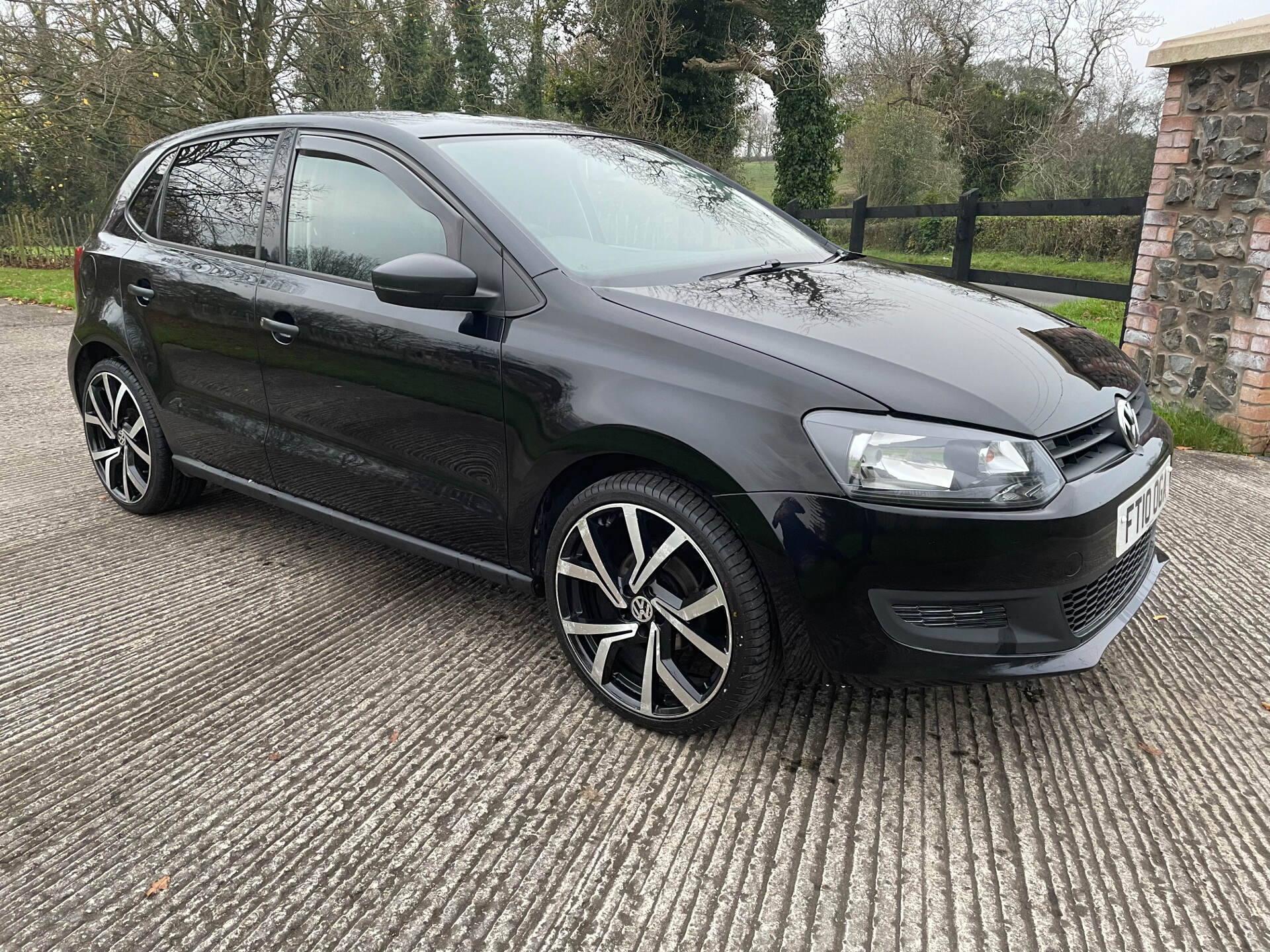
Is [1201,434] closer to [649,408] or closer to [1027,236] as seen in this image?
[649,408]

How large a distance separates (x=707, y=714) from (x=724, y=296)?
116 cm

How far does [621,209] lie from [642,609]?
146cm

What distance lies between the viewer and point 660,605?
8.02 ft

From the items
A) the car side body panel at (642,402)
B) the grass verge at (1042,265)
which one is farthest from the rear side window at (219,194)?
the grass verge at (1042,265)

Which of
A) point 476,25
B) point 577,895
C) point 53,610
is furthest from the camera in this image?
point 476,25

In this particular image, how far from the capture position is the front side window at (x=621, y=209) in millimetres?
2873

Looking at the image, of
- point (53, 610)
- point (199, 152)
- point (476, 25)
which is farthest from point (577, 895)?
point (476, 25)

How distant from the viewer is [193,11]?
1438 centimetres

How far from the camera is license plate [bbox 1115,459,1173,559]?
2.32m

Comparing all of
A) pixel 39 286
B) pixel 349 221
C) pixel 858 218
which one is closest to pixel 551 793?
pixel 349 221

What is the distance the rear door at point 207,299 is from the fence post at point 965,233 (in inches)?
214

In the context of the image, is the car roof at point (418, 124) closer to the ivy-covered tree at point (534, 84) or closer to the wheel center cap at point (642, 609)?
the wheel center cap at point (642, 609)

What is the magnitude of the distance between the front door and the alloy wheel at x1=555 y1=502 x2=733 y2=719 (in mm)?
361

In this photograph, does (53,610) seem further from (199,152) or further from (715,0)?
(715,0)
